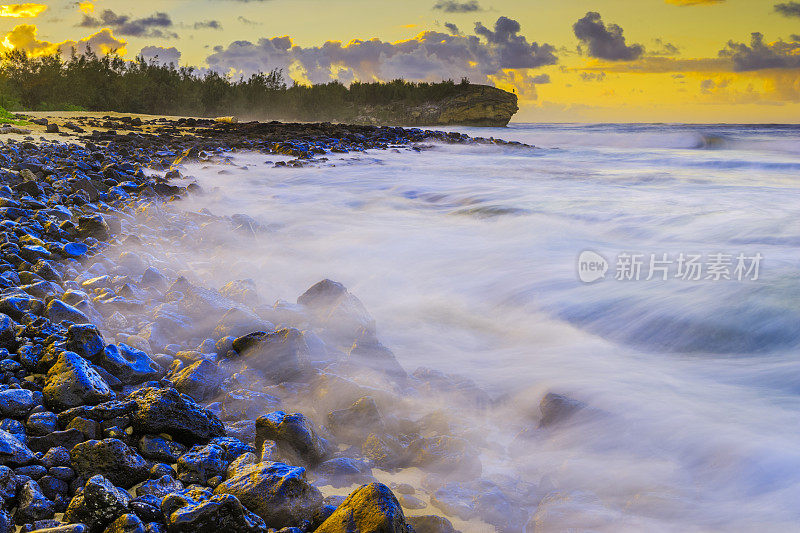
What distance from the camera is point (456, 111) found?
74312mm

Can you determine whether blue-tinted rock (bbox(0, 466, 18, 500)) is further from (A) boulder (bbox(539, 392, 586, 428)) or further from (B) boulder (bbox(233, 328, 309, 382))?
(A) boulder (bbox(539, 392, 586, 428))

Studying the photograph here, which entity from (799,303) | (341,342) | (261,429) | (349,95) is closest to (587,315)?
(799,303)

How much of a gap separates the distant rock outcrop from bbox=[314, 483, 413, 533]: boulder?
245 feet

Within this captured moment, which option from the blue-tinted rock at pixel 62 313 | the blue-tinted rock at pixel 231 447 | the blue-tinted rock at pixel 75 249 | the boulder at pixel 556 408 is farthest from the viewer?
the blue-tinted rock at pixel 75 249

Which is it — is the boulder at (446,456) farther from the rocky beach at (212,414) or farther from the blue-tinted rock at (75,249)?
the blue-tinted rock at (75,249)

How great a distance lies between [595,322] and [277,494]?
3.14m

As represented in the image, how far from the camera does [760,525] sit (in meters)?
2.07

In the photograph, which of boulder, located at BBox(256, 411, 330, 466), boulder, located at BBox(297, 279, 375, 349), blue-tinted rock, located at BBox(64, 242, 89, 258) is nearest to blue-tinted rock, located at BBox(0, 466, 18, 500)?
boulder, located at BBox(256, 411, 330, 466)

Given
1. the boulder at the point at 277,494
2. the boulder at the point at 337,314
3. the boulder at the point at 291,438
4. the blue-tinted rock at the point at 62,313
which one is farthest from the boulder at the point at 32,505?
the boulder at the point at 337,314

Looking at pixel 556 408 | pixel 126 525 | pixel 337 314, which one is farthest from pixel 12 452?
pixel 556 408

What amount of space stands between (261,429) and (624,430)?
172cm

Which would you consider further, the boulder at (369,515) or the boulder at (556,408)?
the boulder at (556,408)

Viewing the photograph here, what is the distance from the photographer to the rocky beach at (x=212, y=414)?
167 centimetres

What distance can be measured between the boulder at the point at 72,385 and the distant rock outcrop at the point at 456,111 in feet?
243
